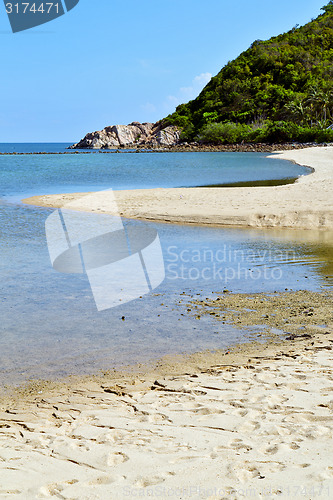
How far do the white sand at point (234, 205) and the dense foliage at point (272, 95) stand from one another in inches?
2662

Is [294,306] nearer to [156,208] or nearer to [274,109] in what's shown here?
[156,208]

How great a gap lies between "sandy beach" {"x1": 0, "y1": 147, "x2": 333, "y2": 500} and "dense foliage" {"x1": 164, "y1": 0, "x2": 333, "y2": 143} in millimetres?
83507

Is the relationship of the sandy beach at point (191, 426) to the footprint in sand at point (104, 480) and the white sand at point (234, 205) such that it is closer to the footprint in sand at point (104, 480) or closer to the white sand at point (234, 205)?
the footprint in sand at point (104, 480)

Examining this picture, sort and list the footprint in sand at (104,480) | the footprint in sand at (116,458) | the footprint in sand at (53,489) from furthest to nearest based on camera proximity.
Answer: the footprint in sand at (116,458)
the footprint in sand at (104,480)
the footprint in sand at (53,489)

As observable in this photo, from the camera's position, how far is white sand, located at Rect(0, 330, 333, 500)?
3.03m

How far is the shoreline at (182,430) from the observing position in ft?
10.0

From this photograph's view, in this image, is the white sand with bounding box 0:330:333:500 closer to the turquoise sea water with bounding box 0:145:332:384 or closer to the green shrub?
the turquoise sea water with bounding box 0:145:332:384

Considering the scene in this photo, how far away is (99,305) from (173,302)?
113 cm

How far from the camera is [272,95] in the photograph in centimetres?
11538

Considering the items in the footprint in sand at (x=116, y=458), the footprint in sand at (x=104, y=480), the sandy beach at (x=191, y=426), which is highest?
the footprint in sand at (x=104, y=480)

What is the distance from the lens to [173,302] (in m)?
7.55

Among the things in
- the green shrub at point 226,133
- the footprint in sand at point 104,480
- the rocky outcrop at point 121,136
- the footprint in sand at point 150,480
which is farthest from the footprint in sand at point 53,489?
the rocky outcrop at point 121,136

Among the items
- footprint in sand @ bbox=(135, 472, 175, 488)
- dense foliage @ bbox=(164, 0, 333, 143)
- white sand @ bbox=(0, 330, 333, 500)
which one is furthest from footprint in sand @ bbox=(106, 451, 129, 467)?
dense foliage @ bbox=(164, 0, 333, 143)

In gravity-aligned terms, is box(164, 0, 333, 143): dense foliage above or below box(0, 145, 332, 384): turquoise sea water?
above
